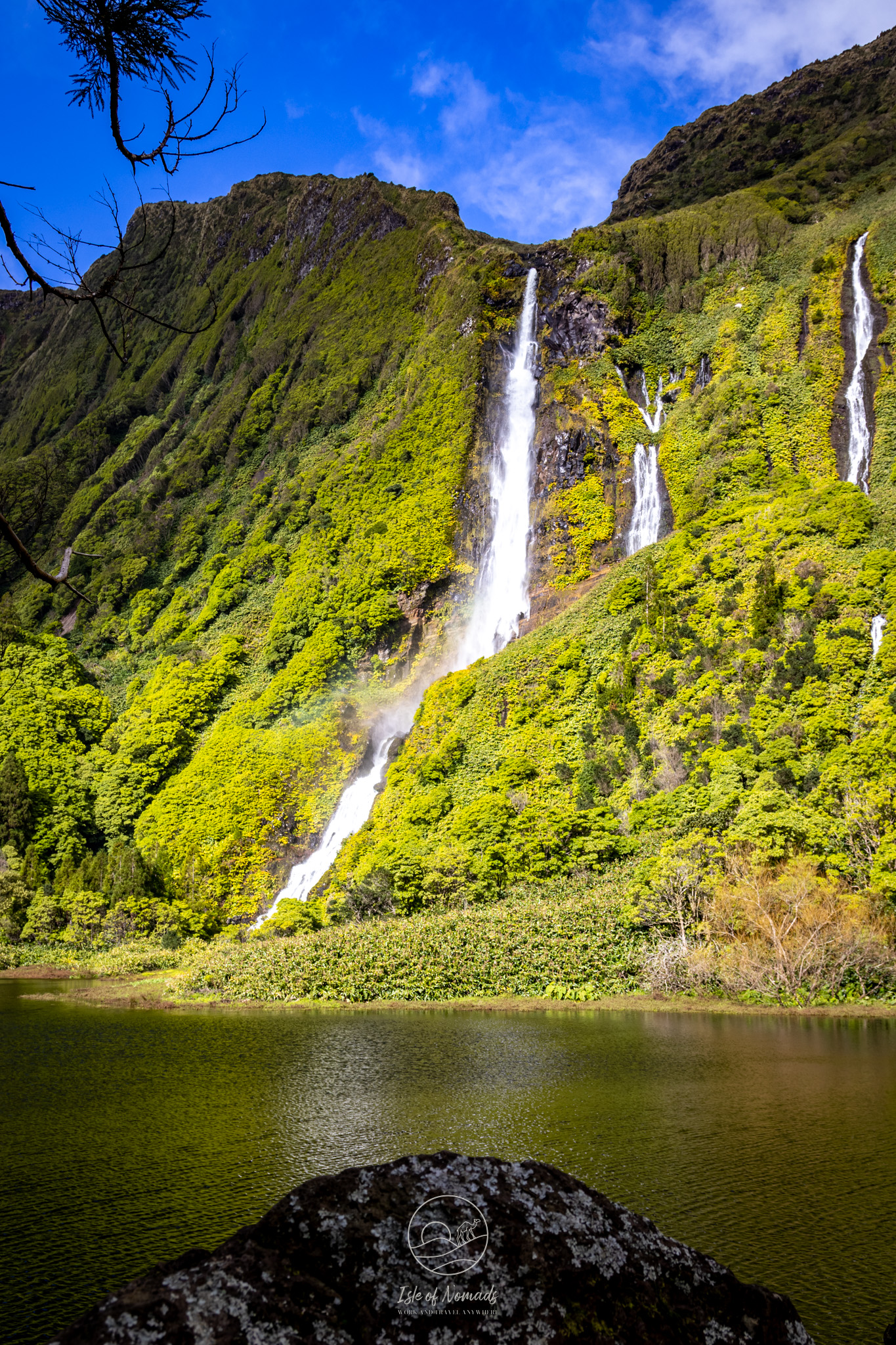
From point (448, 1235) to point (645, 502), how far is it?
169 feet

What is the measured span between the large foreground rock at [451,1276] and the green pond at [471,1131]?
2.55 m

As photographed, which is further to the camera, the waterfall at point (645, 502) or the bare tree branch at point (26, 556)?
the waterfall at point (645, 502)

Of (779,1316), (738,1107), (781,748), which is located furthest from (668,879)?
(779,1316)

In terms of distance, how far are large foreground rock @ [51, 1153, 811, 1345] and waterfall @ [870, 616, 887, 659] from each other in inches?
1087

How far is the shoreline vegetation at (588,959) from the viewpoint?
67.3ft

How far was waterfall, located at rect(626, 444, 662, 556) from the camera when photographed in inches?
1980

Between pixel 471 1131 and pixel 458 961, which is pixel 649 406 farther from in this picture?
pixel 471 1131

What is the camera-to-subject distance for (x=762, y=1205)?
7.34 metres

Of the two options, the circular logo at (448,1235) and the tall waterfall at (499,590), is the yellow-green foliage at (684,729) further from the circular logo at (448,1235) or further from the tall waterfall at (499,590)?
the circular logo at (448,1235)

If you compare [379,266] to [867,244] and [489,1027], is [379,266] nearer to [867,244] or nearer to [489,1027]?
[867,244]

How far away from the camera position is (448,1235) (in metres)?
3.22

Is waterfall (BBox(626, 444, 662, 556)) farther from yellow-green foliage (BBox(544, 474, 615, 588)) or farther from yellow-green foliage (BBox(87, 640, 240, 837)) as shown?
yellow-green foliage (BBox(87, 640, 240, 837))

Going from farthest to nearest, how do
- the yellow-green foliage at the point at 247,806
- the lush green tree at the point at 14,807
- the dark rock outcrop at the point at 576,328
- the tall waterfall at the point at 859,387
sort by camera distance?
the dark rock outcrop at the point at 576,328 → the lush green tree at the point at 14,807 → the tall waterfall at the point at 859,387 → the yellow-green foliage at the point at 247,806

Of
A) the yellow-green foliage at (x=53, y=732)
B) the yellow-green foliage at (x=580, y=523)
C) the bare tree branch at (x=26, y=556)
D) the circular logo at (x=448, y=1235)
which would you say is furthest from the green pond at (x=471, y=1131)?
the yellow-green foliage at (x=580, y=523)
